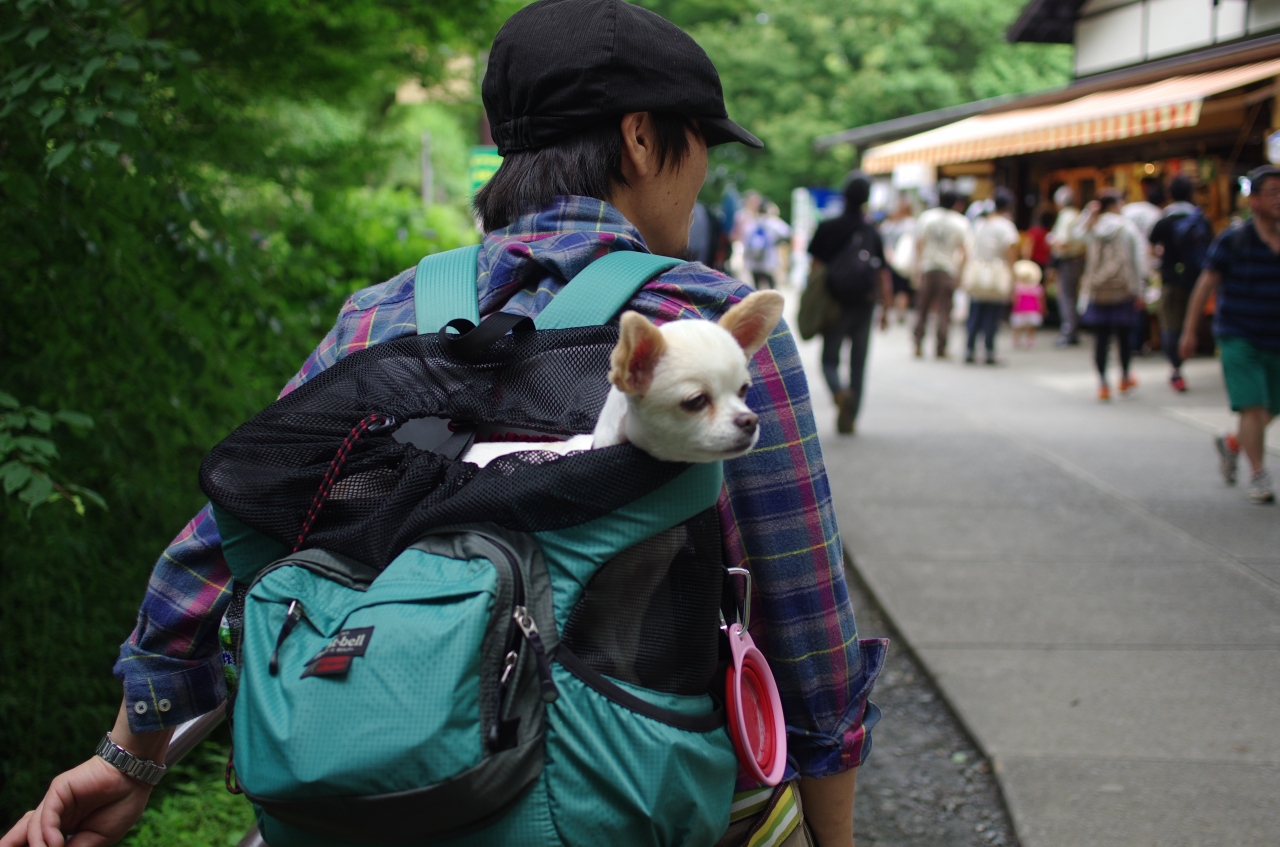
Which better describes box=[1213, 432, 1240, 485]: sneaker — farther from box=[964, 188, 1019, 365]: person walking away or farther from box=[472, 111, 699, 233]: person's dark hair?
box=[472, 111, 699, 233]: person's dark hair

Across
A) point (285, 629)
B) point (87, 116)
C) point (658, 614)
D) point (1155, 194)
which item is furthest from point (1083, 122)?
point (285, 629)

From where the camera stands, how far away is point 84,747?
11.3 feet

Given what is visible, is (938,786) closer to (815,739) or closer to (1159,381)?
(815,739)

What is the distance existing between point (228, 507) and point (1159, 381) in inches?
499

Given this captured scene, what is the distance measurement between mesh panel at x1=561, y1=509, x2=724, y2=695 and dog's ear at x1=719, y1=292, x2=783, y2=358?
0.20 meters

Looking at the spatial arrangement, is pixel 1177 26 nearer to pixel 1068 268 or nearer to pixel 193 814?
pixel 1068 268

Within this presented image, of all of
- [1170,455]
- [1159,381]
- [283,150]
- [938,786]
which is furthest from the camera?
[1159,381]

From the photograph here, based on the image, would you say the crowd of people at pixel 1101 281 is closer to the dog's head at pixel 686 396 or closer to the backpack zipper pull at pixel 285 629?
the dog's head at pixel 686 396

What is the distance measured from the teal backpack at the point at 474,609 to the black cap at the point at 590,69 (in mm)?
281

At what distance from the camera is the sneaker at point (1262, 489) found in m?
6.74

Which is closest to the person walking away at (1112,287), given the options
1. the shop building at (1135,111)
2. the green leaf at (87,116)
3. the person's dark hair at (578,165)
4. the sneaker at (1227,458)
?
the shop building at (1135,111)

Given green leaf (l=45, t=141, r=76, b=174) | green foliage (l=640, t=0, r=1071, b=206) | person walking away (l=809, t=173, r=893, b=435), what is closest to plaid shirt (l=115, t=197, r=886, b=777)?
green leaf (l=45, t=141, r=76, b=174)

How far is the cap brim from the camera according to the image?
5.17 feet

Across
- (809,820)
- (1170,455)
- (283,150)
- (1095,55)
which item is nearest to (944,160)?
(1095,55)
